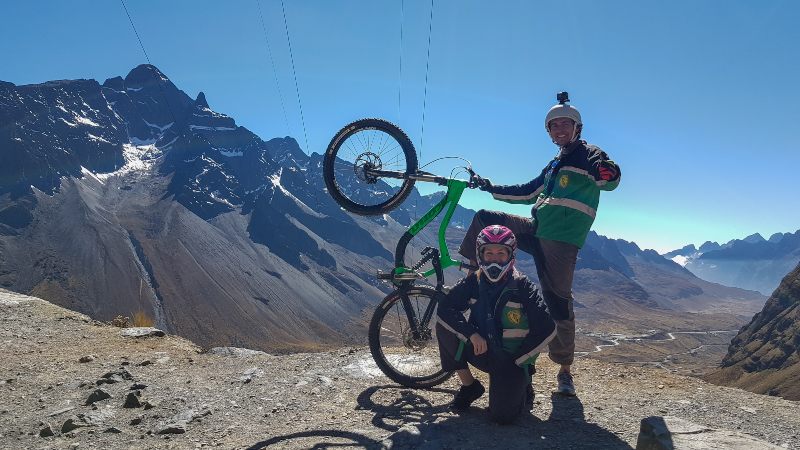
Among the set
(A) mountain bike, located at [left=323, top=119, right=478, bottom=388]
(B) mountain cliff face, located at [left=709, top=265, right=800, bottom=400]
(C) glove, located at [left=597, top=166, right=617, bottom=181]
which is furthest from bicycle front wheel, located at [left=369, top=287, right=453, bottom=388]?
(B) mountain cliff face, located at [left=709, top=265, right=800, bottom=400]

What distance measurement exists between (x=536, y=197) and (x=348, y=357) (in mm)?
5134

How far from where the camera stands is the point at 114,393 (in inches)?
320

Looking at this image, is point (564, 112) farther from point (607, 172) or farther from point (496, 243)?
point (496, 243)

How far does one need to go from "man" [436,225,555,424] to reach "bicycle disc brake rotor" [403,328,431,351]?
5.27 ft

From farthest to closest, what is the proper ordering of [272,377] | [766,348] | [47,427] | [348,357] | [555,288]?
[766,348] → [348,357] → [272,377] → [555,288] → [47,427]

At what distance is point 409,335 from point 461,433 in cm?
262

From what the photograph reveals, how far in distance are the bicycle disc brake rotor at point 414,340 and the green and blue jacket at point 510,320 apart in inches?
71.4

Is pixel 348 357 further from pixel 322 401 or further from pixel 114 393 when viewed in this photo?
pixel 114 393

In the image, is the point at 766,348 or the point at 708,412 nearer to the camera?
the point at 708,412

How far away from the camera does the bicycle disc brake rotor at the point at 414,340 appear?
858 cm

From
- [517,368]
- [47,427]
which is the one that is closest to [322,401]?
[517,368]

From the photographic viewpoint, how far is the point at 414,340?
860cm

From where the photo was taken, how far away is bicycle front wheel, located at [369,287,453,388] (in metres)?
8.33

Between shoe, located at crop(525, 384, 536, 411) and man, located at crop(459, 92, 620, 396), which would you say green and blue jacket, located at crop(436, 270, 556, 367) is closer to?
shoe, located at crop(525, 384, 536, 411)
